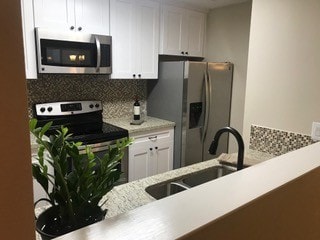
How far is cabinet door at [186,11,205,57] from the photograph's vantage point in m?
3.39

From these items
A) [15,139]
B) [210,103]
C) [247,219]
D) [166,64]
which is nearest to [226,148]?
[210,103]

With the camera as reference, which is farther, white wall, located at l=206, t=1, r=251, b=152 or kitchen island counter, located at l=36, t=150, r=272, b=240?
white wall, located at l=206, t=1, r=251, b=152

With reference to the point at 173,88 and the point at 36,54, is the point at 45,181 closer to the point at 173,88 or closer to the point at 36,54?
the point at 36,54

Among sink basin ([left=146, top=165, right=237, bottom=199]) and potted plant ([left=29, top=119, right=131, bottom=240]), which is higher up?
potted plant ([left=29, top=119, right=131, bottom=240])

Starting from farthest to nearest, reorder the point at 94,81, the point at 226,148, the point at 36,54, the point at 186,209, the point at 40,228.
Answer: the point at 226,148, the point at 94,81, the point at 36,54, the point at 40,228, the point at 186,209

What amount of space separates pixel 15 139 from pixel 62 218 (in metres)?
0.47

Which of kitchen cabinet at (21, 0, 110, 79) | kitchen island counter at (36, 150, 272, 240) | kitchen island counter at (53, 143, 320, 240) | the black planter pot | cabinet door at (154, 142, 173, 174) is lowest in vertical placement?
cabinet door at (154, 142, 173, 174)

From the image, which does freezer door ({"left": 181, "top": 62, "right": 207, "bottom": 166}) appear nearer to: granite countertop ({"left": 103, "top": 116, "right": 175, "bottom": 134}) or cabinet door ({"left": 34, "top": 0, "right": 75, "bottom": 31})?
granite countertop ({"left": 103, "top": 116, "right": 175, "bottom": 134})

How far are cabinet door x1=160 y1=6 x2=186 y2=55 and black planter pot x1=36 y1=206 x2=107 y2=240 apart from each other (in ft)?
8.68

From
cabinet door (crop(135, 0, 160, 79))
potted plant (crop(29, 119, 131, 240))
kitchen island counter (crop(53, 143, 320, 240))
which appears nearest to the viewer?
kitchen island counter (crop(53, 143, 320, 240))

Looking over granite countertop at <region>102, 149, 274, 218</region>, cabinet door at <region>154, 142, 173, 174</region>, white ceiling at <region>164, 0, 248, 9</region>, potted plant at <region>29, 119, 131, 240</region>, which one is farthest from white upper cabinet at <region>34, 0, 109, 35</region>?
potted plant at <region>29, 119, 131, 240</region>

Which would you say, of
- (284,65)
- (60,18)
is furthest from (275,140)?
(60,18)

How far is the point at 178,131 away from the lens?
310 cm

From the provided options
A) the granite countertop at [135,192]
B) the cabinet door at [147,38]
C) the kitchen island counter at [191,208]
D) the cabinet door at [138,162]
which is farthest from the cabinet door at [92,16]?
the kitchen island counter at [191,208]
